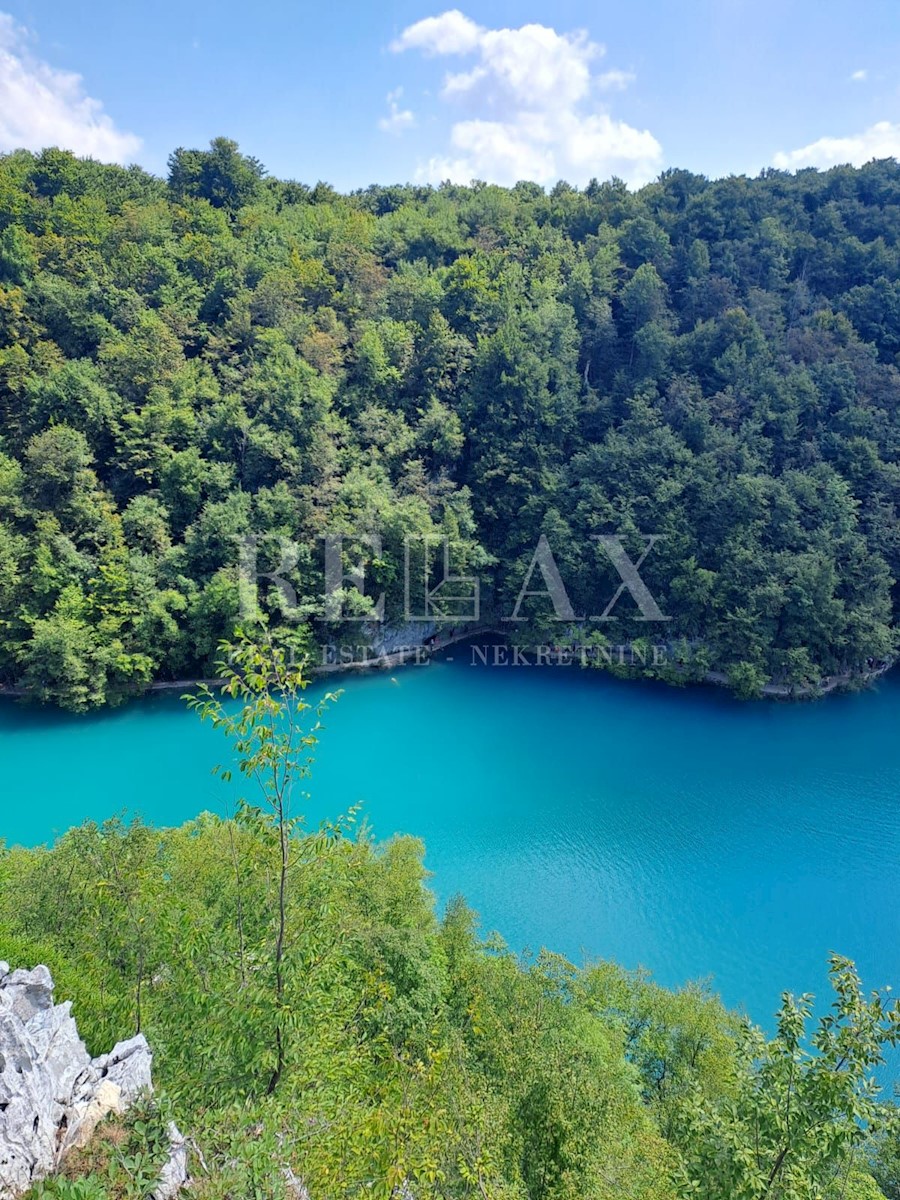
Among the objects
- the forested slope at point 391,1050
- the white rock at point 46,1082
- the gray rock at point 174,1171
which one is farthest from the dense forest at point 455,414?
the gray rock at point 174,1171

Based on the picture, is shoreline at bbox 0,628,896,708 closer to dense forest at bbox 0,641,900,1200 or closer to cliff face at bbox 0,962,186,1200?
dense forest at bbox 0,641,900,1200

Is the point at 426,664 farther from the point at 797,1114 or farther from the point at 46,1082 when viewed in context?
the point at 797,1114

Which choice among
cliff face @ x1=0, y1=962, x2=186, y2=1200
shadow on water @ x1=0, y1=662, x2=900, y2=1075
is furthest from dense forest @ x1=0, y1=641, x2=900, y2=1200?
shadow on water @ x1=0, y1=662, x2=900, y2=1075

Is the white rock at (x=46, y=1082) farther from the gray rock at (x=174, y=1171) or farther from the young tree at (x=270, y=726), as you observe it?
the young tree at (x=270, y=726)

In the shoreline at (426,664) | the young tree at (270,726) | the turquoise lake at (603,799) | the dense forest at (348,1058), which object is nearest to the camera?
the young tree at (270,726)

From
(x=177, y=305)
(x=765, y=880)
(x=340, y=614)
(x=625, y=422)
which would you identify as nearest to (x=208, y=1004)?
(x=765, y=880)

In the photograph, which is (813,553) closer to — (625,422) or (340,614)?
(625,422)

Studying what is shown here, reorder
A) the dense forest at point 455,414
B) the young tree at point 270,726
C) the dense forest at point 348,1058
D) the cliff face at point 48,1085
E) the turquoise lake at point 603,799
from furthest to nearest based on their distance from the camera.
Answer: the dense forest at point 455,414, the turquoise lake at point 603,799, the cliff face at point 48,1085, the dense forest at point 348,1058, the young tree at point 270,726
